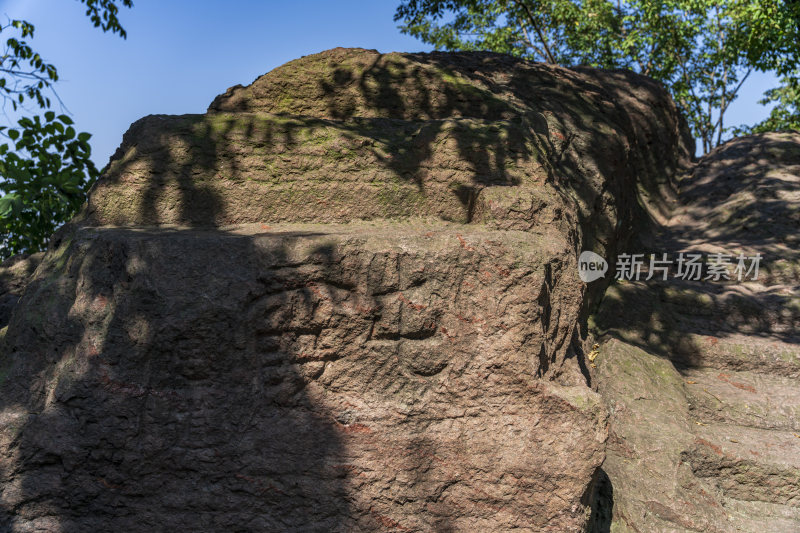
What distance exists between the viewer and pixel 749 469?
446 cm

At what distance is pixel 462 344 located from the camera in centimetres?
321

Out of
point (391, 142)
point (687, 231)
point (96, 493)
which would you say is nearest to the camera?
point (96, 493)

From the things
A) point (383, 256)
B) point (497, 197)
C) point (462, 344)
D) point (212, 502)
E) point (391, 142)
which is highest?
point (391, 142)

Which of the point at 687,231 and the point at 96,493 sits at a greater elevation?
the point at 687,231

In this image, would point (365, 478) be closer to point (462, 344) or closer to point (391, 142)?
point (462, 344)

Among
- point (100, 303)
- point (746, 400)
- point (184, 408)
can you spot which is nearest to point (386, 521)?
point (184, 408)

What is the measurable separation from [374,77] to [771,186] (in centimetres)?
581

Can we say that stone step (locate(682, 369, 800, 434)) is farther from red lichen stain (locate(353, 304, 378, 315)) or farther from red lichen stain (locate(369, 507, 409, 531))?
red lichen stain (locate(353, 304, 378, 315))

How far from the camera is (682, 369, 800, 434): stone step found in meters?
4.91

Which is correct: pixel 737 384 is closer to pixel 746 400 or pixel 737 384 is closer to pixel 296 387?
pixel 746 400

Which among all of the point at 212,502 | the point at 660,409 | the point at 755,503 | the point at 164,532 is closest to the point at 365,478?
the point at 212,502

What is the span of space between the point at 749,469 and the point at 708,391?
78cm

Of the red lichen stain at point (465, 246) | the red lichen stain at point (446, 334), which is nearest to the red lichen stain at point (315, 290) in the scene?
the red lichen stain at point (446, 334)

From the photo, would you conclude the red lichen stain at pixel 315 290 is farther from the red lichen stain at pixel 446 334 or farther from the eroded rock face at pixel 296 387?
the red lichen stain at pixel 446 334
